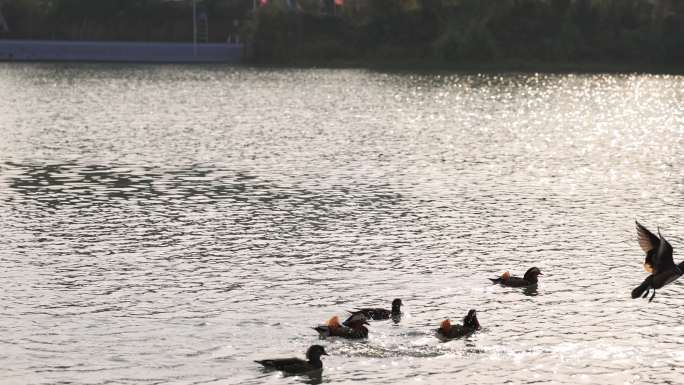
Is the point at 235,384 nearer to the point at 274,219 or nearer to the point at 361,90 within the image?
the point at 274,219

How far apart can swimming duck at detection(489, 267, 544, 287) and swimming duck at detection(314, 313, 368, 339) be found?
22.8 ft

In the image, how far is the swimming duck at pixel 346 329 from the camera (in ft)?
104

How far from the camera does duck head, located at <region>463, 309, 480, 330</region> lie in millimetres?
32375

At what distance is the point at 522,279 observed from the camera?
124 feet

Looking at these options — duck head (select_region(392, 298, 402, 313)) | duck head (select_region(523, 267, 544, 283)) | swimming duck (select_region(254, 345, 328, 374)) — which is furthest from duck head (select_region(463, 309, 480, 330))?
duck head (select_region(523, 267, 544, 283))

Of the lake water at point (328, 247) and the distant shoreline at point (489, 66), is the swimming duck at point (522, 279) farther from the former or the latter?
the distant shoreline at point (489, 66)

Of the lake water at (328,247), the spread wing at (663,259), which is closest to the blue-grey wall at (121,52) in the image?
the lake water at (328,247)

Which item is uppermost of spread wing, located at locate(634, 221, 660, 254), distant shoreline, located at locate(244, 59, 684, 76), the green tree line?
the green tree line

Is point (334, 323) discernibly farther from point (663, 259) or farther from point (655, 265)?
point (663, 259)

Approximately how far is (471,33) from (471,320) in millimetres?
147451

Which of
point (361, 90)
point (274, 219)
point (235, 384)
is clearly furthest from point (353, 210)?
point (361, 90)

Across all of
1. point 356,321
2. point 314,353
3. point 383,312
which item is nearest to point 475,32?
point 383,312

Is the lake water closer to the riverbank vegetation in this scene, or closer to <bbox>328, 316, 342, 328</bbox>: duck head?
<bbox>328, 316, 342, 328</bbox>: duck head

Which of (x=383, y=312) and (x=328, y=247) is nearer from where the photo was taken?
(x=383, y=312)
